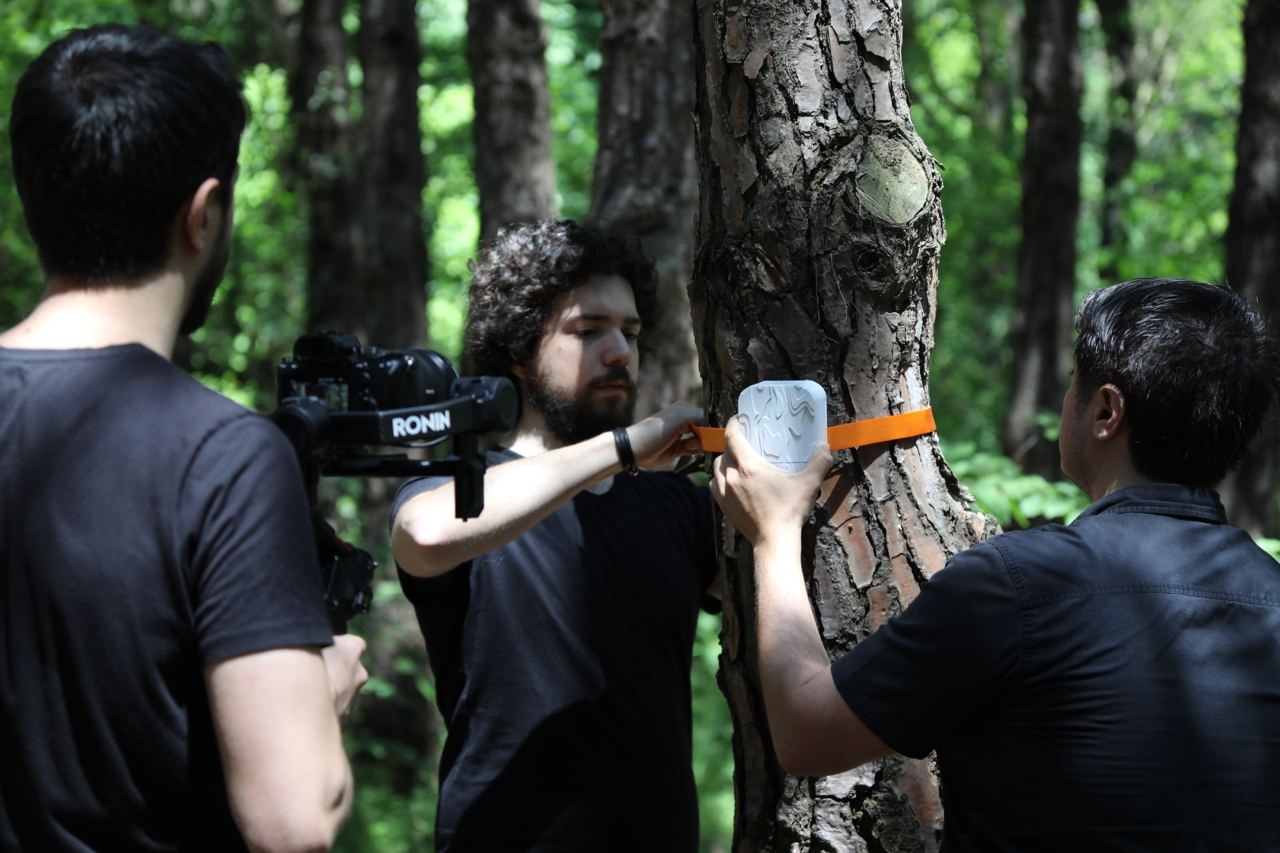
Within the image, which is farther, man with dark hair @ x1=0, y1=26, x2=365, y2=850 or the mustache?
the mustache

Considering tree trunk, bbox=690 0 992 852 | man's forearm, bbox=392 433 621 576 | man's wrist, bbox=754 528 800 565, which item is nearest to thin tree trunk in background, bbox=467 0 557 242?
man's forearm, bbox=392 433 621 576

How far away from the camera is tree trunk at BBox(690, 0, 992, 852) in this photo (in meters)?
2.56

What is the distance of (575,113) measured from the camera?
14.6 metres

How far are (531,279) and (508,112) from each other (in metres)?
4.21

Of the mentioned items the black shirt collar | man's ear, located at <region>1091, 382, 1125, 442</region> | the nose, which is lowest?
the black shirt collar

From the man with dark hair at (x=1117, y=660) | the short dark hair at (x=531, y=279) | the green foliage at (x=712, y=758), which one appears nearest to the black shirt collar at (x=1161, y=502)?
the man with dark hair at (x=1117, y=660)

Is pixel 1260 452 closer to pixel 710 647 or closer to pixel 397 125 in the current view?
pixel 710 647

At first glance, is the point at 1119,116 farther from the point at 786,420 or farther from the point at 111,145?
the point at 111,145

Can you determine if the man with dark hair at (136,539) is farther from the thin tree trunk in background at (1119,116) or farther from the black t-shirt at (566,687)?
the thin tree trunk in background at (1119,116)

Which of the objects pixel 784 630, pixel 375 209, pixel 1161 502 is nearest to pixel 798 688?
pixel 784 630

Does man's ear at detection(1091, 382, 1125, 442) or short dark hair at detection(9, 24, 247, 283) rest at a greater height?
short dark hair at detection(9, 24, 247, 283)

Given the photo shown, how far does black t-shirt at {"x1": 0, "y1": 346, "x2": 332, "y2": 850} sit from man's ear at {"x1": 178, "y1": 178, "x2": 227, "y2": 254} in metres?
0.17

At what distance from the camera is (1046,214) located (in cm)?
1195

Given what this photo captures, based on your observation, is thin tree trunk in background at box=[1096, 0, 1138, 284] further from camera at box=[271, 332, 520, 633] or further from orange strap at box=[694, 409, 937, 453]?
camera at box=[271, 332, 520, 633]
